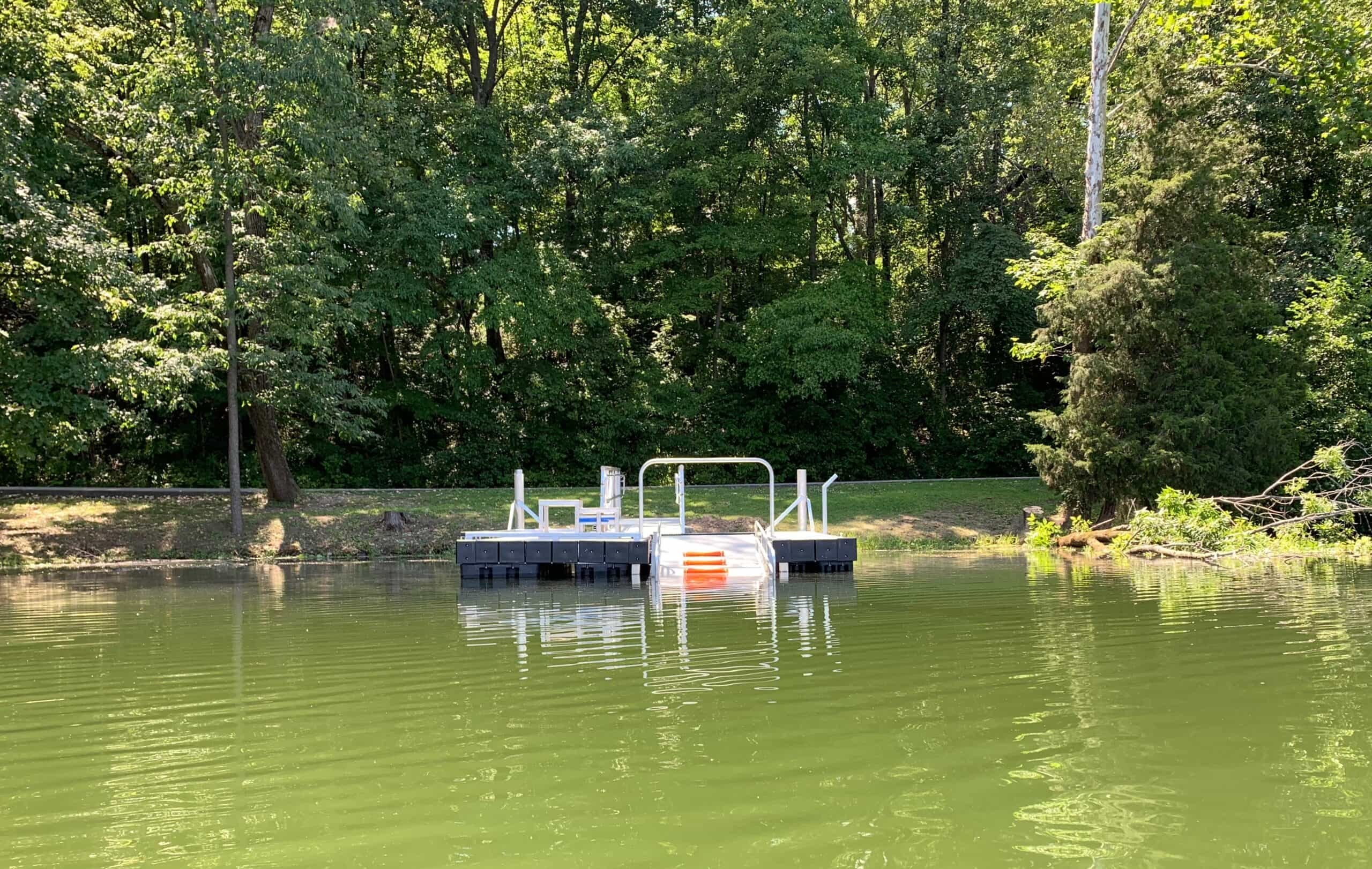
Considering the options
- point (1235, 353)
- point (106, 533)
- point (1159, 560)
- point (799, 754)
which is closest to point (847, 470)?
point (1235, 353)

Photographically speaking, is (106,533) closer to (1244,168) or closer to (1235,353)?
(1235,353)

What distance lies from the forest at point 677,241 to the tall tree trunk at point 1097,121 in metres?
0.38

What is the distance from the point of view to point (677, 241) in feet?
120

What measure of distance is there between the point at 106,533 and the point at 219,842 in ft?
71.3

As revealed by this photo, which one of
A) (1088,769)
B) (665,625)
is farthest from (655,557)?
(1088,769)

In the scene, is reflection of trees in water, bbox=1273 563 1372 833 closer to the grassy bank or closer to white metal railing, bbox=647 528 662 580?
white metal railing, bbox=647 528 662 580

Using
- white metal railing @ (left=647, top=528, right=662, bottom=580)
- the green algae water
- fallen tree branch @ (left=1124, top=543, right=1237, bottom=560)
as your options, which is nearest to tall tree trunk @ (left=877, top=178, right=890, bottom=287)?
fallen tree branch @ (left=1124, top=543, right=1237, bottom=560)

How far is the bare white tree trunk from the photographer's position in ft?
79.9

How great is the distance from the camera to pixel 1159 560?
19.5 m

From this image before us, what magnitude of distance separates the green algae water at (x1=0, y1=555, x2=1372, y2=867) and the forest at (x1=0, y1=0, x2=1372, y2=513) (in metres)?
11.1

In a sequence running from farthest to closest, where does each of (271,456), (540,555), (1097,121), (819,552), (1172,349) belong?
1. (271,456)
2. (1097,121)
3. (1172,349)
4. (540,555)
5. (819,552)

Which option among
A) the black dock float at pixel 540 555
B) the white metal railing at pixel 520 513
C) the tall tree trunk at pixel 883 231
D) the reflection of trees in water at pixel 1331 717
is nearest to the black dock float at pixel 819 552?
the black dock float at pixel 540 555

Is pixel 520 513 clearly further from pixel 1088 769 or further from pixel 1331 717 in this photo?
pixel 1088 769

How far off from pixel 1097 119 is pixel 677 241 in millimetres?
14821
